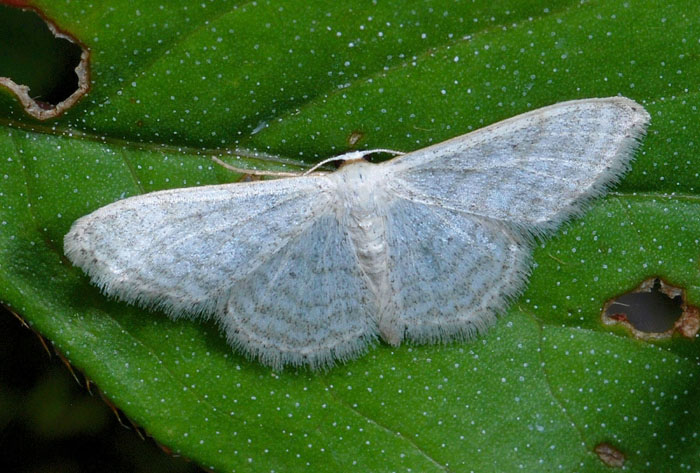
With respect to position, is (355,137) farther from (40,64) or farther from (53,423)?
(53,423)

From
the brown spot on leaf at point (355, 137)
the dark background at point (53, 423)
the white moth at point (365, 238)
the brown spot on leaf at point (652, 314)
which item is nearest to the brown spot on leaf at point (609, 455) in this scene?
the brown spot on leaf at point (652, 314)

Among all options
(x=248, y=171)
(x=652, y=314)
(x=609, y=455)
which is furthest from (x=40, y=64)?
(x=609, y=455)

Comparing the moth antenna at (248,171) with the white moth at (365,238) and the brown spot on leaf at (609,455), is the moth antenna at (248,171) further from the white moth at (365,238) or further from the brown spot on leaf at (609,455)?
the brown spot on leaf at (609,455)

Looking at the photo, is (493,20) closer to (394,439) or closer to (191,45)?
(191,45)

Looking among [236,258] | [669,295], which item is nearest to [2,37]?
[236,258]

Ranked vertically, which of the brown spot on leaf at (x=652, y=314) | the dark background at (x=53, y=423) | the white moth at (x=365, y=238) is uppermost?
the white moth at (x=365, y=238)

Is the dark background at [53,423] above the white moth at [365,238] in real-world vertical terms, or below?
below

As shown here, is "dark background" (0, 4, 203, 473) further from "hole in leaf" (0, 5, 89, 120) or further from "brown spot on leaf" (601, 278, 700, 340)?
"brown spot on leaf" (601, 278, 700, 340)
